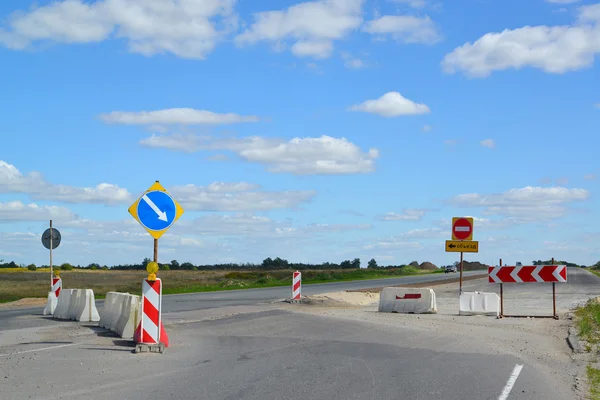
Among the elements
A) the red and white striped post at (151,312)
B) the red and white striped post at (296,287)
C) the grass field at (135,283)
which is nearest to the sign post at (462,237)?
the red and white striped post at (296,287)

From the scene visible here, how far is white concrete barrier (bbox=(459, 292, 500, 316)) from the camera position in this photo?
24.0 metres

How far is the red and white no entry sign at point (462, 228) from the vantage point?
2570 centimetres

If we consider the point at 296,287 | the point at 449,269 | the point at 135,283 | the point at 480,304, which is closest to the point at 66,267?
the point at 449,269


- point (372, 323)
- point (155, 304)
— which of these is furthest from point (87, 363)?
point (372, 323)

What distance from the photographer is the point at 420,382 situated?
34.5 feet

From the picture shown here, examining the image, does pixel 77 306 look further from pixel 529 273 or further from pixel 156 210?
pixel 529 273

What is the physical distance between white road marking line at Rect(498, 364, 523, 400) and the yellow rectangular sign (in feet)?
43.3

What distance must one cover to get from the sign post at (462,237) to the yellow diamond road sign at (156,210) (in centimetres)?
1374

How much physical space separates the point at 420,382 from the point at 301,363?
7.96 feet

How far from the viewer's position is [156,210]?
14.2 meters

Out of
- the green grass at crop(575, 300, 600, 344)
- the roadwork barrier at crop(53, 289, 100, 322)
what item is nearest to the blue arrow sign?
the roadwork barrier at crop(53, 289, 100, 322)

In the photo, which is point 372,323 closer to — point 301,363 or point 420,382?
point 301,363

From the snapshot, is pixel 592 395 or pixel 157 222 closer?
pixel 592 395

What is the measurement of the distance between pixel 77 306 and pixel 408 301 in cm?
1054
